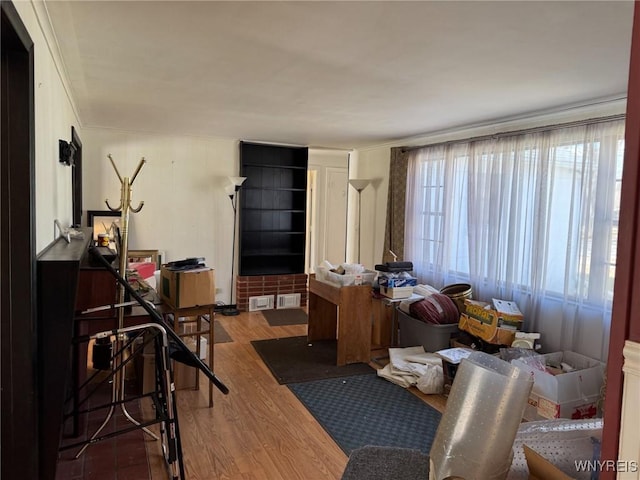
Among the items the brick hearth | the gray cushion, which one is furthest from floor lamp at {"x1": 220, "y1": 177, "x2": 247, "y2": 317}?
the gray cushion

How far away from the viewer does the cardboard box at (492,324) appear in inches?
142

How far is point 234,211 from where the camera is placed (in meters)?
5.88

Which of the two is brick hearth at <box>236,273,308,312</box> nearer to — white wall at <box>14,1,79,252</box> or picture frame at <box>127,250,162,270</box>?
picture frame at <box>127,250,162,270</box>

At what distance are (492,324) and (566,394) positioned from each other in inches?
32.6

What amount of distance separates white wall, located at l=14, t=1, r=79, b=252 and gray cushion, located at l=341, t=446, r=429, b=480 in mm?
1487

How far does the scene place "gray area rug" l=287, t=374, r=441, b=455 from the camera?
275cm

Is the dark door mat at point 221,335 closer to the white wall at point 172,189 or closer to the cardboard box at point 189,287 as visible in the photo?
the white wall at point 172,189

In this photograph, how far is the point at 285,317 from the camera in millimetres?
5594

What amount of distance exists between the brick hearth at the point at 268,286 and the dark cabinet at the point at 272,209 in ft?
0.38

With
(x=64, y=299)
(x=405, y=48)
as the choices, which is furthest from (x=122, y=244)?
(x=405, y=48)

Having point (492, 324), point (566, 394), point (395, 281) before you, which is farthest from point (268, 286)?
point (566, 394)

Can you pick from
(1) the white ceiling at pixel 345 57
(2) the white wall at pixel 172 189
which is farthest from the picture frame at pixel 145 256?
(1) the white ceiling at pixel 345 57

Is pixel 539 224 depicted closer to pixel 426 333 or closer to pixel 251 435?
pixel 426 333

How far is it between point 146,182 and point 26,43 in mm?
4104
